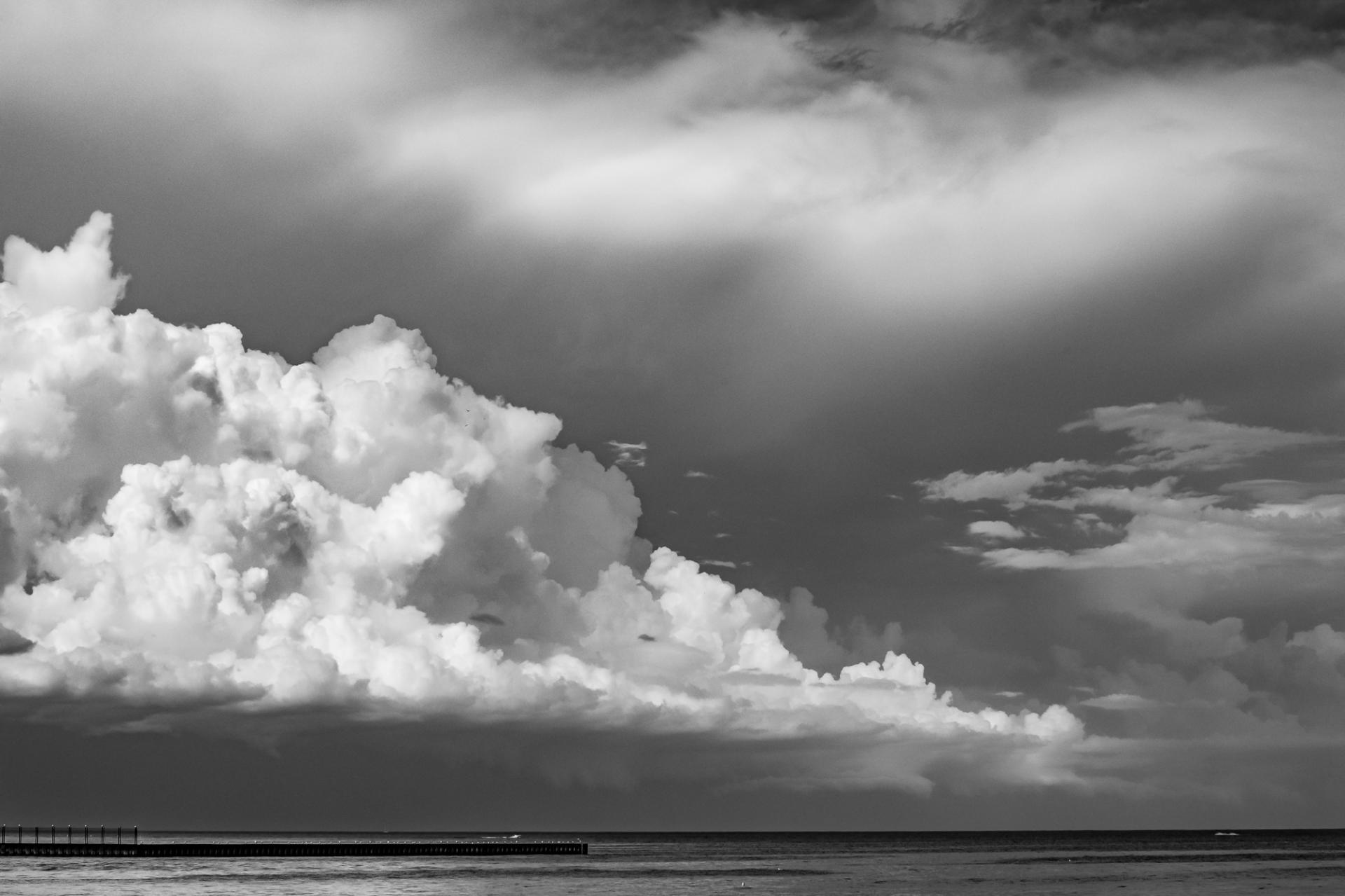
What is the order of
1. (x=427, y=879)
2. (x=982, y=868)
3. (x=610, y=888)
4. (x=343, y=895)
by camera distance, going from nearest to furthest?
(x=343, y=895) → (x=610, y=888) → (x=427, y=879) → (x=982, y=868)

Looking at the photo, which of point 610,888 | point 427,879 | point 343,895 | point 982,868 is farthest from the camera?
point 982,868

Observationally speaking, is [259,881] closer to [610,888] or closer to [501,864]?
[610,888]

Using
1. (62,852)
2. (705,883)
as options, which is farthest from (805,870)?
(62,852)

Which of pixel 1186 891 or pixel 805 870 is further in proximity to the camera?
pixel 805 870

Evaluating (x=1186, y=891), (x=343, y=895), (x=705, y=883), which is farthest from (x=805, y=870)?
(x=343, y=895)

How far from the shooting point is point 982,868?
590 feet

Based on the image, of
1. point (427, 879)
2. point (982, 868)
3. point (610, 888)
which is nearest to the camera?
point (610, 888)

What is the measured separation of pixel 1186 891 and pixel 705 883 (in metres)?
51.1

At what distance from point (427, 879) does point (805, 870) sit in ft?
178

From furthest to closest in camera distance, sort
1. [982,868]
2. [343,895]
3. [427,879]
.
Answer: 1. [982,868]
2. [427,879]
3. [343,895]

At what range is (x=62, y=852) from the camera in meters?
187

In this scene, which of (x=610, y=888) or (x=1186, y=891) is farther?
(x=610, y=888)

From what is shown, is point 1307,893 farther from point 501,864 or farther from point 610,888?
point 501,864

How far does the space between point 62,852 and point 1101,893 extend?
453ft
